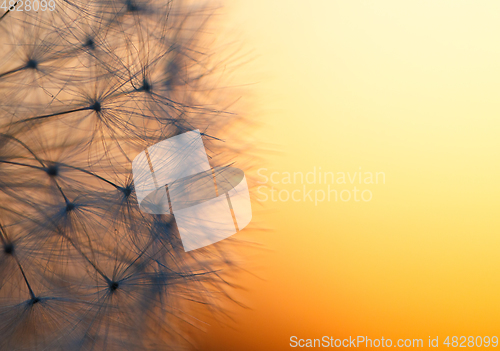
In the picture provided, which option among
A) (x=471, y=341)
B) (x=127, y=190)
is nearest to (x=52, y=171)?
(x=127, y=190)

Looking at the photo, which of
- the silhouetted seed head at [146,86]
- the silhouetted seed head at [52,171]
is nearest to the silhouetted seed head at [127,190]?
the silhouetted seed head at [52,171]

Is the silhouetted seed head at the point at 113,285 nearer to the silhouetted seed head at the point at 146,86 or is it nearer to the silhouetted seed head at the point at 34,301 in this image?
the silhouetted seed head at the point at 34,301

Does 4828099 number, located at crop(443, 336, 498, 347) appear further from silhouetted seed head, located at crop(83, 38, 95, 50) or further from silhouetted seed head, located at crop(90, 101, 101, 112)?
silhouetted seed head, located at crop(83, 38, 95, 50)

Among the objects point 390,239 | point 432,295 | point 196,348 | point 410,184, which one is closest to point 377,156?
point 410,184

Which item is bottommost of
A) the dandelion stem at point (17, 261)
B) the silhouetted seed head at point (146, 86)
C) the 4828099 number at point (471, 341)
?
the 4828099 number at point (471, 341)

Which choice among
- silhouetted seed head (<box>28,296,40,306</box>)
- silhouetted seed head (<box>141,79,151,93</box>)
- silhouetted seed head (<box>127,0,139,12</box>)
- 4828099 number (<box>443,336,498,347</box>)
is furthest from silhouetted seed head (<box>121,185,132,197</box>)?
4828099 number (<box>443,336,498,347</box>)

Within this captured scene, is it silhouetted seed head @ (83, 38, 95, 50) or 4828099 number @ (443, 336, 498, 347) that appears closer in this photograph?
silhouetted seed head @ (83, 38, 95, 50)

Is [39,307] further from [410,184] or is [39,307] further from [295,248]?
[410,184]
